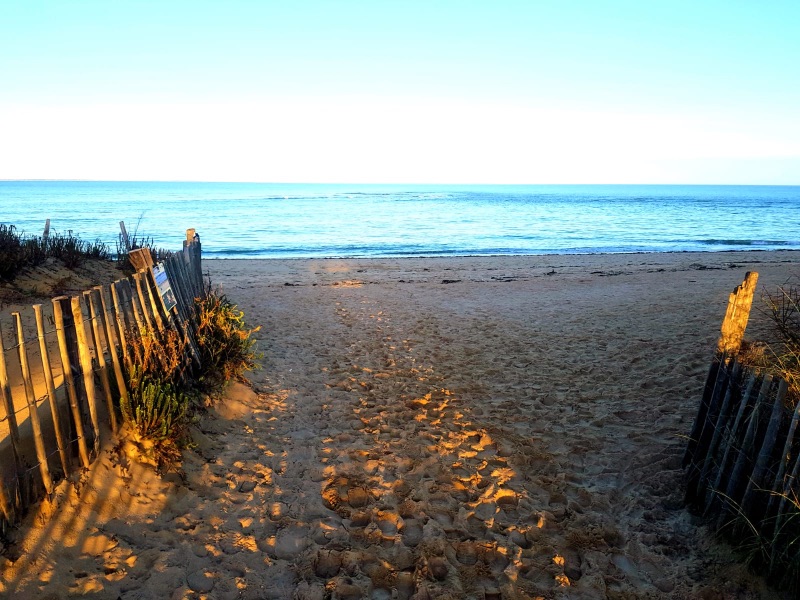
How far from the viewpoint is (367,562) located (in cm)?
314

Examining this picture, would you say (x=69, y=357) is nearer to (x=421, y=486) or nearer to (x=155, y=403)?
(x=155, y=403)

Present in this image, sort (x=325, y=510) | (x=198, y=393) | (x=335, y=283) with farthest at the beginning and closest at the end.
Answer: (x=335, y=283), (x=198, y=393), (x=325, y=510)

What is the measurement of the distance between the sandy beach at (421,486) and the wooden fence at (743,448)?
0.25 metres

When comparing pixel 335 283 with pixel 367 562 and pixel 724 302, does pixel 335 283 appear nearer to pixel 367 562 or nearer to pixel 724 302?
pixel 724 302

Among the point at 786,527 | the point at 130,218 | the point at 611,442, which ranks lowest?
the point at 130,218

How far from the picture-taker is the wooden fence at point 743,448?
2.87m

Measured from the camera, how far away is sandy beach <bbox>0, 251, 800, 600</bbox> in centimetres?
295

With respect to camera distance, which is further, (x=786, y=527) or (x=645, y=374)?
(x=645, y=374)

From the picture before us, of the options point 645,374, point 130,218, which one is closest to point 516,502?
point 645,374

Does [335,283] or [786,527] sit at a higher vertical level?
[786,527]

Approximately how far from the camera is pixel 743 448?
3105mm

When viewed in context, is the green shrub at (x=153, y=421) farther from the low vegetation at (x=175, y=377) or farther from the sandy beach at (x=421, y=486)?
the sandy beach at (x=421, y=486)

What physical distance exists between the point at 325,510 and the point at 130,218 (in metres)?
40.9

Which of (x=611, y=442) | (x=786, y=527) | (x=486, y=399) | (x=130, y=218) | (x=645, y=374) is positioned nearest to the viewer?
(x=786, y=527)
